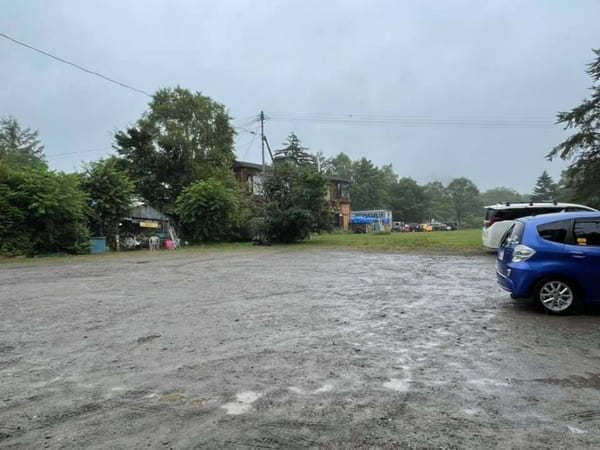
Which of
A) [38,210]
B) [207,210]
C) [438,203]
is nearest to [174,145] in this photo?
[207,210]

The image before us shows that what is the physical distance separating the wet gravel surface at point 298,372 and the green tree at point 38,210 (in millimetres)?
14159

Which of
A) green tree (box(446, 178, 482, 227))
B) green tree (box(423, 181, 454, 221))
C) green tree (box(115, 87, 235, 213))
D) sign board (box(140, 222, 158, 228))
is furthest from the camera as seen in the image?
green tree (box(446, 178, 482, 227))

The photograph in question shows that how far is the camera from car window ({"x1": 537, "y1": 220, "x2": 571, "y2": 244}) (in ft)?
20.5

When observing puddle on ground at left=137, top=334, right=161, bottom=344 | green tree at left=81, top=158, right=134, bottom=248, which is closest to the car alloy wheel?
puddle on ground at left=137, top=334, right=161, bottom=344

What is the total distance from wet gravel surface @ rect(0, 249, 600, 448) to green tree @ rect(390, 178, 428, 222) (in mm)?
74804

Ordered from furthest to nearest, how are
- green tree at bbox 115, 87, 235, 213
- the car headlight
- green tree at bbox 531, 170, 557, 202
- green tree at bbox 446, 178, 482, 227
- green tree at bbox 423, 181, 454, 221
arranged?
1. green tree at bbox 446, 178, 482, 227
2. green tree at bbox 423, 181, 454, 221
3. green tree at bbox 531, 170, 557, 202
4. green tree at bbox 115, 87, 235, 213
5. the car headlight

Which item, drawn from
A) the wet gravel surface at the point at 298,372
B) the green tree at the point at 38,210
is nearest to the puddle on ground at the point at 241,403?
the wet gravel surface at the point at 298,372

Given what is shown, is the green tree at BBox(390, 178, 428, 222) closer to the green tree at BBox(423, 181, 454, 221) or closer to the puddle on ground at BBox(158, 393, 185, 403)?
the green tree at BBox(423, 181, 454, 221)

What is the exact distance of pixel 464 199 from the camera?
10581 centimetres

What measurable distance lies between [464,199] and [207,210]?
94.1 metres

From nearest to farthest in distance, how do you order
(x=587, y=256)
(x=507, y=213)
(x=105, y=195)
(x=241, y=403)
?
(x=241, y=403)
(x=587, y=256)
(x=507, y=213)
(x=105, y=195)

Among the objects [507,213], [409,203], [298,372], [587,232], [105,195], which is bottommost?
[298,372]

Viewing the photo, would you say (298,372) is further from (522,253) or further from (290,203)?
(290,203)

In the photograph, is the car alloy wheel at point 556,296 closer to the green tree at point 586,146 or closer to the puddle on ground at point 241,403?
the puddle on ground at point 241,403
